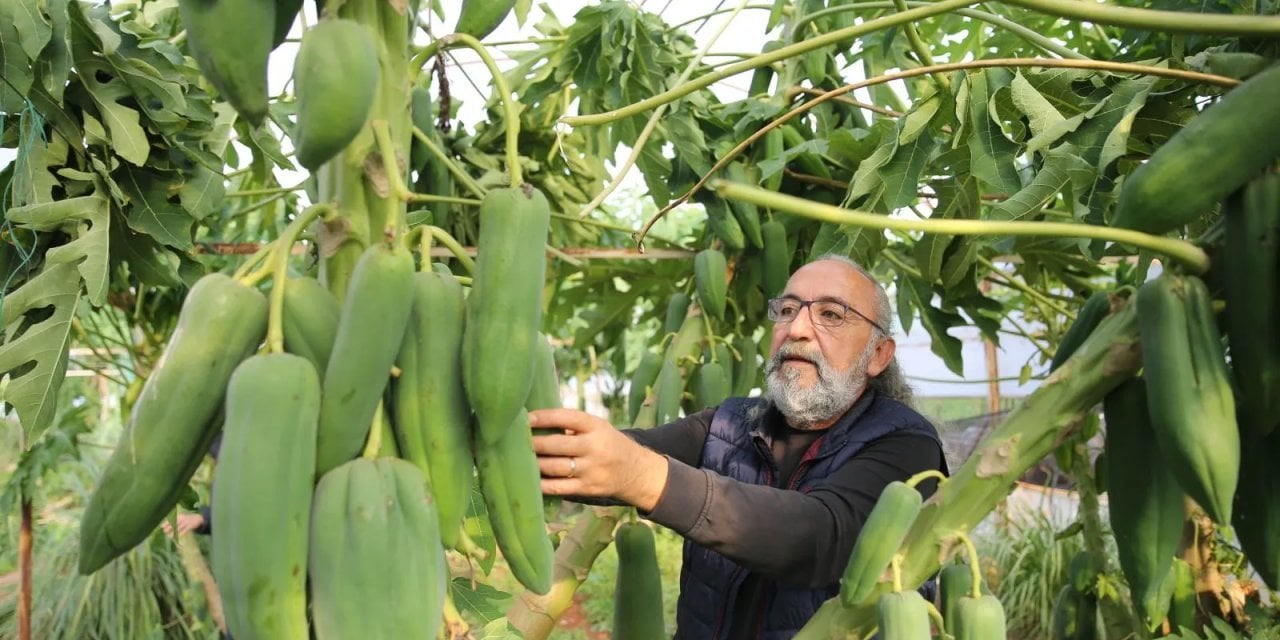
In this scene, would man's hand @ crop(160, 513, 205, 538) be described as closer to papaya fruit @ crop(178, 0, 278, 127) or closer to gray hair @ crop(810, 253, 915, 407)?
gray hair @ crop(810, 253, 915, 407)

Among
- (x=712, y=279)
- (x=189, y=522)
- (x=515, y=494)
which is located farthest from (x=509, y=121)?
(x=189, y=522)

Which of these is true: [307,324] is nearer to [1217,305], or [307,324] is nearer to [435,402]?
[435,402]

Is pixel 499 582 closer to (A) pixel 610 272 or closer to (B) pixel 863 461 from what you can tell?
(A) pixel 610 272

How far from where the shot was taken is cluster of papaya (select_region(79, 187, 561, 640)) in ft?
3.16

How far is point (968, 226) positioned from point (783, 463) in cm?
183

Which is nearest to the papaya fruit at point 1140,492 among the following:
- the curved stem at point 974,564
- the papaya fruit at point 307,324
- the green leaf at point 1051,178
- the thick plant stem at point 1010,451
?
the thick plant stem at point 1010,451

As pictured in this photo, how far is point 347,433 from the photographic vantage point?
1039 millimetres

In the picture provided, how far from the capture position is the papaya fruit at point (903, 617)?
1.26 metres

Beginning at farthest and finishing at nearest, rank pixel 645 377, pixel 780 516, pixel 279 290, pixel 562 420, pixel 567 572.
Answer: pixel 645 377
pixel 567 572
pixel 780 516
pixel 562 420
pixel 279 290

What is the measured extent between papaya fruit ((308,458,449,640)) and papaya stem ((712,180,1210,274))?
44 centimetres

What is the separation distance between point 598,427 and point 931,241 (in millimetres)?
1560

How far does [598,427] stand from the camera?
152cm

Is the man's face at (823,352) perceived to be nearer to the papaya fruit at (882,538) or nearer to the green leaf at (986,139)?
the green leaf at (986,139)

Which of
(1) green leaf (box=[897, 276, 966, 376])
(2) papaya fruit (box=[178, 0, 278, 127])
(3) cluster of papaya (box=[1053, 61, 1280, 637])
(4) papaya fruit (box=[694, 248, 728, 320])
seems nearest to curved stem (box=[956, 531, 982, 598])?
(3) cluster of papaya (box=[1053, 61, 1280, 637])
